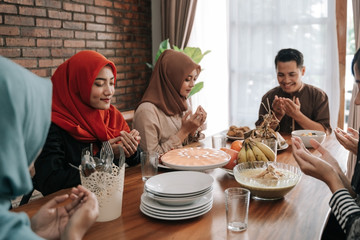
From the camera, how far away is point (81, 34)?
135 inches

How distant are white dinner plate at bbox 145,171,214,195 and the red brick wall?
2069 millimetres

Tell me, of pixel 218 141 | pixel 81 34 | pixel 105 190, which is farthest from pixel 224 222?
pixel 81 34

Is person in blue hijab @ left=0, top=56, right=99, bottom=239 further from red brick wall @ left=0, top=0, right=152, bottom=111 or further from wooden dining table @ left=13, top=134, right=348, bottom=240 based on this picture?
red brick wall @ left=0, top=0, right=152, bottom=111

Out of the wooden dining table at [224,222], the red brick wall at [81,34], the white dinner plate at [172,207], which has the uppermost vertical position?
the red brick wall at [81,34]

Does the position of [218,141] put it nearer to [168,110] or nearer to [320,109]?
[168,110]

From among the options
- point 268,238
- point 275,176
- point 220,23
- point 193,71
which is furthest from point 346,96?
point 268,238

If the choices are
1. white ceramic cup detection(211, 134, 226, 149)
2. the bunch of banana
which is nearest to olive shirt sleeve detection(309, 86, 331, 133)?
white ceramic cup detection(211, 134, 226, 149)

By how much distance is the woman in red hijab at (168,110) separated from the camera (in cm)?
219

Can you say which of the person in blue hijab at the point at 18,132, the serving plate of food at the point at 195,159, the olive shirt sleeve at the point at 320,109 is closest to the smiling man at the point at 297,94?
the olive shirt sleeve at the point at 320,109

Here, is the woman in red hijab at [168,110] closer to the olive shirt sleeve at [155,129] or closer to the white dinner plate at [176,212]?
the olive shirt sleeve at [155,129]

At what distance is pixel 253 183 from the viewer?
127 cm

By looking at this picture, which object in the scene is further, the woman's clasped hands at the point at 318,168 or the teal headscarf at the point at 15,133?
the woman's clasped hands at the point at 318,168

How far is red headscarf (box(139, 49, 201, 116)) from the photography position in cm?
237

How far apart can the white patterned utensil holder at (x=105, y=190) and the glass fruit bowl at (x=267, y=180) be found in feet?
1.51
